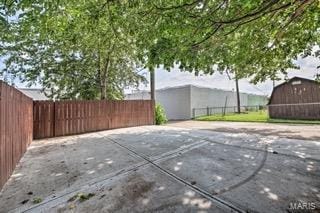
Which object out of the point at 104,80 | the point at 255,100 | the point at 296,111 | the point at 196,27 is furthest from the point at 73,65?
the point at 255,100

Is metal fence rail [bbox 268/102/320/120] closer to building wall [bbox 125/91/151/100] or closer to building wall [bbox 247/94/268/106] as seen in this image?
building wall [bbox 125/91/151/100]

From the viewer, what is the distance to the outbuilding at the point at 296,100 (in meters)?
13.3

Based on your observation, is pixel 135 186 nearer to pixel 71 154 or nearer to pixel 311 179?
pixel 311 179

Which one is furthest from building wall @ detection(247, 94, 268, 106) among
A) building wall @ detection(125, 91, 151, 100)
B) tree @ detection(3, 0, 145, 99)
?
tree @ detection(3, 0, 145, 99)

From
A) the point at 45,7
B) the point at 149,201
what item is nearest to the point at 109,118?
the point at 45,7

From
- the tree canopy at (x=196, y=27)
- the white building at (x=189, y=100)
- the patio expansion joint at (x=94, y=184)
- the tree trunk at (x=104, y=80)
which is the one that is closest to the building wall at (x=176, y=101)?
the white building at (x=189, y=100)

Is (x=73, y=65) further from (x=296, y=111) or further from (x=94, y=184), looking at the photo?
(x=296, y=111)

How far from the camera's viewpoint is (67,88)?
13.8m

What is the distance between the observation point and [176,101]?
2042 centimetres

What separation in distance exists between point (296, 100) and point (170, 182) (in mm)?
14926

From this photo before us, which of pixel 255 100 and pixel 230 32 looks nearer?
pixel 230 32

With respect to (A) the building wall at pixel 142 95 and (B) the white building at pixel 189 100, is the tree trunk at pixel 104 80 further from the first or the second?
(A) the building wall at pixel 142 95

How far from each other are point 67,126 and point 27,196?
703 centimetres

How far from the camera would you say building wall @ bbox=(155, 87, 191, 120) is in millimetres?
19453
